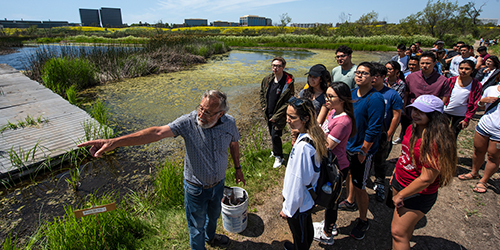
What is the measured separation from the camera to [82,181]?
3340 mm

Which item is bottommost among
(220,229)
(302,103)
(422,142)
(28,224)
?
(28,224)

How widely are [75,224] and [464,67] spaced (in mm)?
4500

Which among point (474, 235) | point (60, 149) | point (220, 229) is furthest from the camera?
point (60, 149)

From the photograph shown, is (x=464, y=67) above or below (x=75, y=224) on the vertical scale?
above

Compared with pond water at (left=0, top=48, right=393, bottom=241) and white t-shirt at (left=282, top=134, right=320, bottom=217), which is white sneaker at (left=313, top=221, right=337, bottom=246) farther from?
pond water at (left=0, top=48, right=393, bottom=241)

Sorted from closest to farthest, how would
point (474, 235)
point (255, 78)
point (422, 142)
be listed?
point (422, 142) → point (474, 235) → point (255, 78)

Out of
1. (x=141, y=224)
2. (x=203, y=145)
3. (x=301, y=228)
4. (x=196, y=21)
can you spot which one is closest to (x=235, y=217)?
(x=301, y=228)

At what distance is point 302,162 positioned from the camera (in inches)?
53.4

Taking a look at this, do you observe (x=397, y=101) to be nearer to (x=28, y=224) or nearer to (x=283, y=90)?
(x=283, y=90)

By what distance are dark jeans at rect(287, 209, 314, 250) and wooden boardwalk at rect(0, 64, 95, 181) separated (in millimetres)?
3827

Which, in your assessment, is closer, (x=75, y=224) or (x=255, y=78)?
(x=75, y=224)

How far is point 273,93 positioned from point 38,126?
4478 millimetres

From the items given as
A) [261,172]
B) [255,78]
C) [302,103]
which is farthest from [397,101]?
[255,78]

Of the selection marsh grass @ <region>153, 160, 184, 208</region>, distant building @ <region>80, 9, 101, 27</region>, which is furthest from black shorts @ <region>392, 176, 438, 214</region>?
distant building @ <region>80, 9, 101, 27</region>
